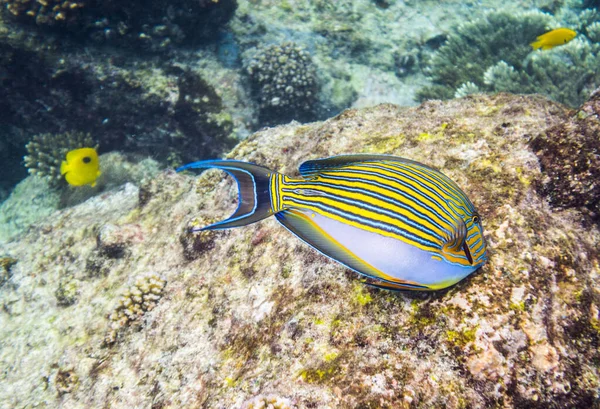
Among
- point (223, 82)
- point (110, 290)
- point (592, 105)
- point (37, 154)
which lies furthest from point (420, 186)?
point (37, 154)

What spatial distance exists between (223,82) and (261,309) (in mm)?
6236

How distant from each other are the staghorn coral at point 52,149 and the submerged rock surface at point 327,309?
3.79 m

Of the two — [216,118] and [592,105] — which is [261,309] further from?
[216,118]

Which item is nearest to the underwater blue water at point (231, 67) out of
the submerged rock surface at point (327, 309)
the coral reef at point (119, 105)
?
the coral reef at point (119, 105)

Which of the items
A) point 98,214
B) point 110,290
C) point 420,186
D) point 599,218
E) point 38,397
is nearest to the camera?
point 420,186

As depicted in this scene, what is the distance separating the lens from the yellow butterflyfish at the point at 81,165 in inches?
214

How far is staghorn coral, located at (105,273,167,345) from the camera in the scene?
9.62ft

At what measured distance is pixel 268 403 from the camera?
1616mm

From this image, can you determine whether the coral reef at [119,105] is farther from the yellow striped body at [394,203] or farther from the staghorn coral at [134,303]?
the yellow striped body at [394,203]

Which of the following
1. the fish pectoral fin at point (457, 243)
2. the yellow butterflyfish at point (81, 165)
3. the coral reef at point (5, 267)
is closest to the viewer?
the fish pectoral fin at point (457, 243)

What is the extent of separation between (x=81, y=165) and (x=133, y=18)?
11.0ft

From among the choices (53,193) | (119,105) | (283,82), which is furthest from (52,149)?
(283,82)

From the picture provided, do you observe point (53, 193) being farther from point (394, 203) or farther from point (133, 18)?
point (394, 203)

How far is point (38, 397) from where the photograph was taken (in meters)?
3.04
